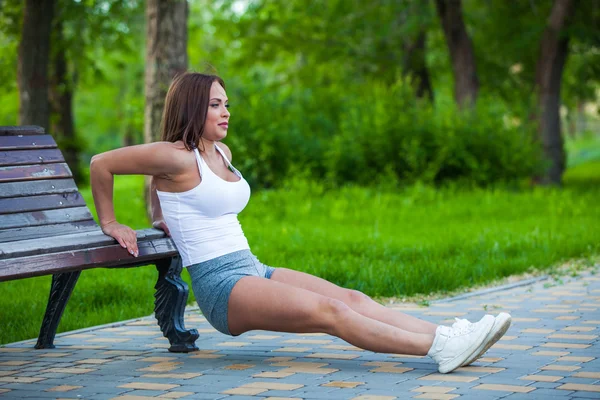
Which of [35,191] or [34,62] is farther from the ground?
[34,62]

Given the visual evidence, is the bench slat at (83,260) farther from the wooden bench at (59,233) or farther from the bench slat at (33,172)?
the bench slat at (33,172)

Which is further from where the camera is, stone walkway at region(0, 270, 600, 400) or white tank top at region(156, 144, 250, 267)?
white tank top at region(156, 144, 250, 267)

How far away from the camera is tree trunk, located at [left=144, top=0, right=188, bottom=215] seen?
38.1ft

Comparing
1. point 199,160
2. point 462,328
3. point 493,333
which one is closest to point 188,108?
point 199,160

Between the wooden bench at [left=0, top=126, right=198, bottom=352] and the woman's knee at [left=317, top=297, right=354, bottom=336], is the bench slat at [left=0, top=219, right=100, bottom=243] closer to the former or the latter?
the wooden bench at [left=0, top=126, right=198, bottom=352]

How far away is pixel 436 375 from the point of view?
14.4 ft

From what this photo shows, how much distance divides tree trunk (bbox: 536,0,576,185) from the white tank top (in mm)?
15311

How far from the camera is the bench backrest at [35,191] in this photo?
5328mm

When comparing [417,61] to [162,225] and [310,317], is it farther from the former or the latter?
[310,317]

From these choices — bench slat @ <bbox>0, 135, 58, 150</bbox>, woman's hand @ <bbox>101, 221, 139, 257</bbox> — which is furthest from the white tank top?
bench slat @ <bbox>0, 135, 58, 150</bbox>

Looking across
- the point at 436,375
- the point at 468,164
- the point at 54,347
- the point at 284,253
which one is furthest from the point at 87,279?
the point at 468,164

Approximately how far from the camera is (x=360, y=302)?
4711mm

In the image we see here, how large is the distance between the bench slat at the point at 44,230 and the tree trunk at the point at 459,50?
14.6 meters

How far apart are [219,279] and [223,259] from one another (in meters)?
0.11
